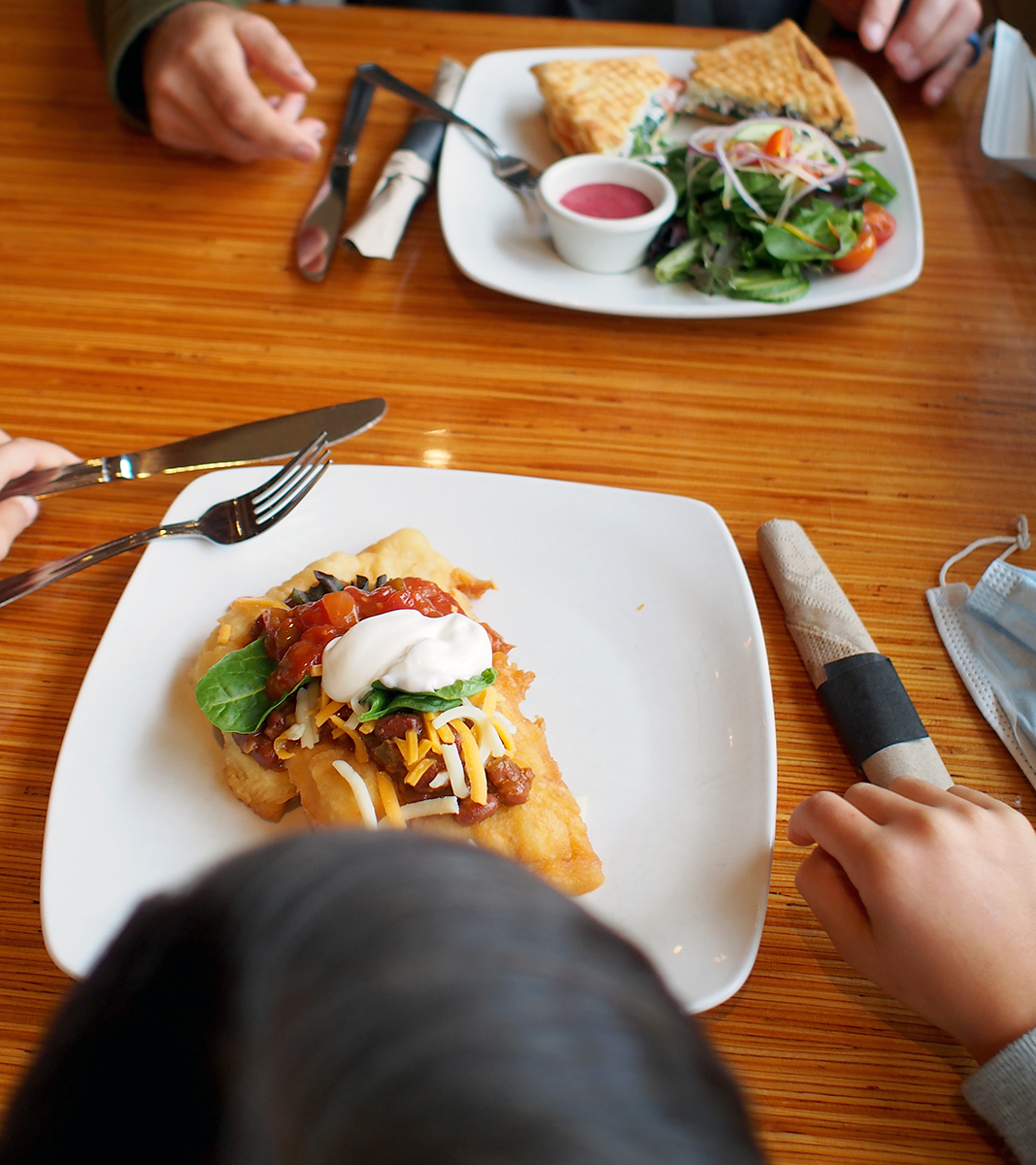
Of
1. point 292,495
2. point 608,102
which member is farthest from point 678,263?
point 292,495

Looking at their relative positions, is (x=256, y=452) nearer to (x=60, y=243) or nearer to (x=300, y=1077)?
(x=60, y=243)

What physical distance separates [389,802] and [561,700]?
0.40 meters

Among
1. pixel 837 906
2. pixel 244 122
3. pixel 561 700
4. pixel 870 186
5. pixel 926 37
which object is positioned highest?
pixel 926 37

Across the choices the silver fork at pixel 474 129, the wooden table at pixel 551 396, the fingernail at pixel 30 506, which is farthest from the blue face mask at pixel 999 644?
the fingernail at pixel 30 506

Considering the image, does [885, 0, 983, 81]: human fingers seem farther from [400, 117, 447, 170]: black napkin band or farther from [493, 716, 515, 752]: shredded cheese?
[493, 716, 515, 752]: shredded cheese

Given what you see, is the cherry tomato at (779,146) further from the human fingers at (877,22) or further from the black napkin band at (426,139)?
the black napkin band at (426,139)

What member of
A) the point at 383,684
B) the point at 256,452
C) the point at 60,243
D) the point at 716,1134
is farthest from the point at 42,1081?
the point at 60,243

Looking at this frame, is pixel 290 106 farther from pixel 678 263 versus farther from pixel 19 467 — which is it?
pixel 19 467

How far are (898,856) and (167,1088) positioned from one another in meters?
1.12

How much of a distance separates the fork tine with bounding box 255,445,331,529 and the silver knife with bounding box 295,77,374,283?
922mm

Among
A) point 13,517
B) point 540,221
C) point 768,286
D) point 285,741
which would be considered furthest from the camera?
point 540,221

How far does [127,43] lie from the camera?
109 inches

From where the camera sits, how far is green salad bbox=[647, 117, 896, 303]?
7.93 feet

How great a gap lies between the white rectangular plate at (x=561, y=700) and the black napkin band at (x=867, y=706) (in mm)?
155
